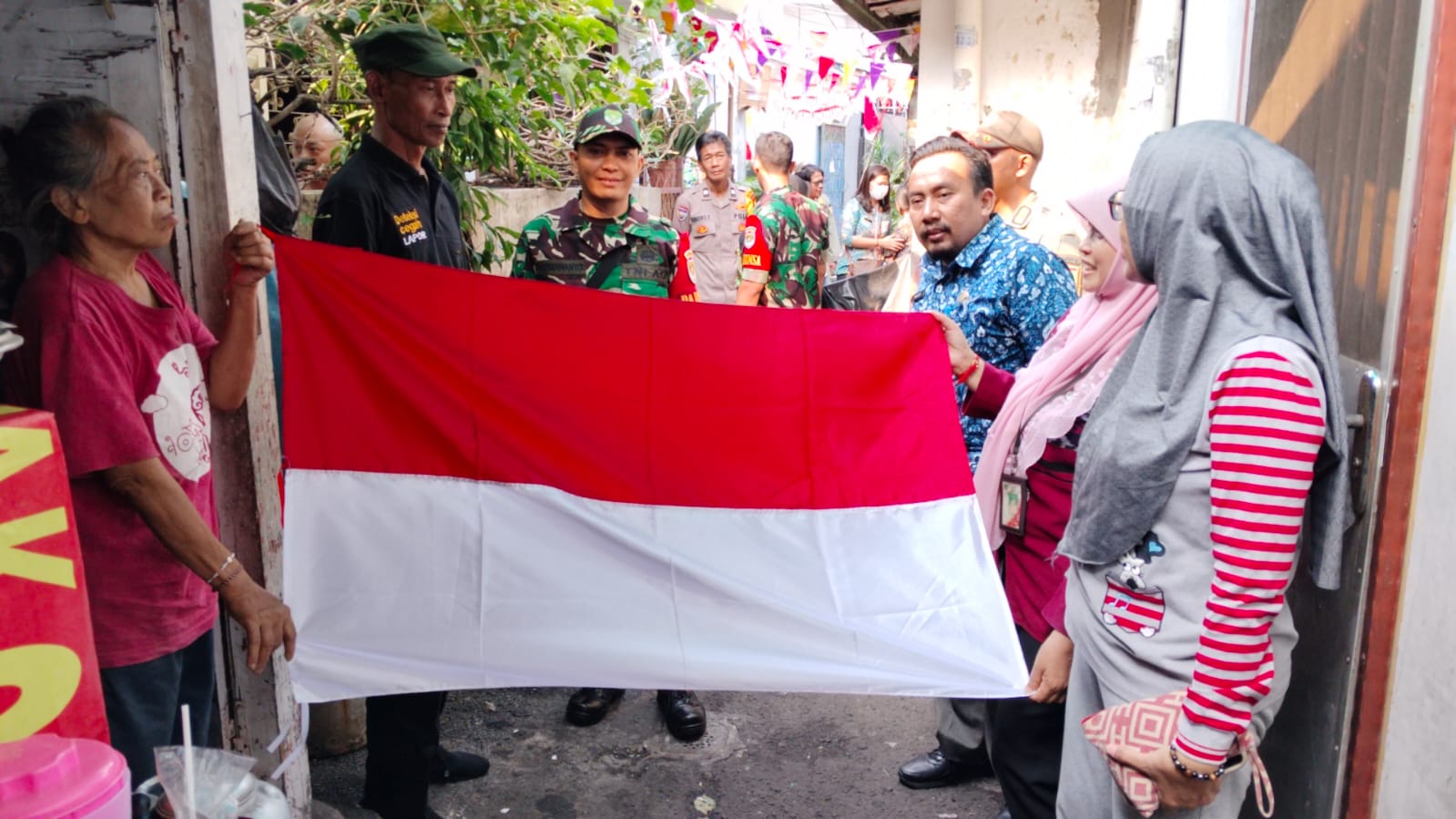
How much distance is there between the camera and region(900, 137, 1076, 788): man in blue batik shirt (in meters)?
3.12

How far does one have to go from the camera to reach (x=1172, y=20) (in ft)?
18.6

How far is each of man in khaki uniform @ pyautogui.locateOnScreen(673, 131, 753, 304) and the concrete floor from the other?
3.81 meters

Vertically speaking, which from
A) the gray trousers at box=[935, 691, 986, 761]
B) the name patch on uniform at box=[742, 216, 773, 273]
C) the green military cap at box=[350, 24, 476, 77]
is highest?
the green military cap at box=[350, 24, 476, 77]

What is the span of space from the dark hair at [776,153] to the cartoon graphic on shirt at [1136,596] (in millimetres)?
6401

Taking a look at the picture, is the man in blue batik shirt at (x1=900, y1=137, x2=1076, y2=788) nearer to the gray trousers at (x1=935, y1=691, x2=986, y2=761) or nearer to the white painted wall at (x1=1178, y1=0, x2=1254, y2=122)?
the gray trousers at (x1=935, y1=691, x2=986, y2=761)

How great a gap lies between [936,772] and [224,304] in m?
2.74

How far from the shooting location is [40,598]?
1.47 metres

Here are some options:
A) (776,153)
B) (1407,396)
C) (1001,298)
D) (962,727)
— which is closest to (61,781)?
(1407,396)

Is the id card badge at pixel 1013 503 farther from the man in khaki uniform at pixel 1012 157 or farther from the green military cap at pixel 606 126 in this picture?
the green military cap at pixel 606 126

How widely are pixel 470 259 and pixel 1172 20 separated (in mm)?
3933

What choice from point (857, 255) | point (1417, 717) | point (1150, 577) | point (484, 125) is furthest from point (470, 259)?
point (857, 255)

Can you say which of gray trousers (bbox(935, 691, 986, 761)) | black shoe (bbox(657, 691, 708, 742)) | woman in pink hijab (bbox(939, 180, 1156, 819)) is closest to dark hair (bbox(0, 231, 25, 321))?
woman in pink hijab (bbox(939, 180, 1156, 819))

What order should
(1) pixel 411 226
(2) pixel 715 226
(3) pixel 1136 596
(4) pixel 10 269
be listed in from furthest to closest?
(2) pixel 715 226, (1) pixel 411 226, (4) pixel 10 269, (3) pixel 1136 596

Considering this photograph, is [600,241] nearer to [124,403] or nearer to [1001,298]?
[1001,298]
